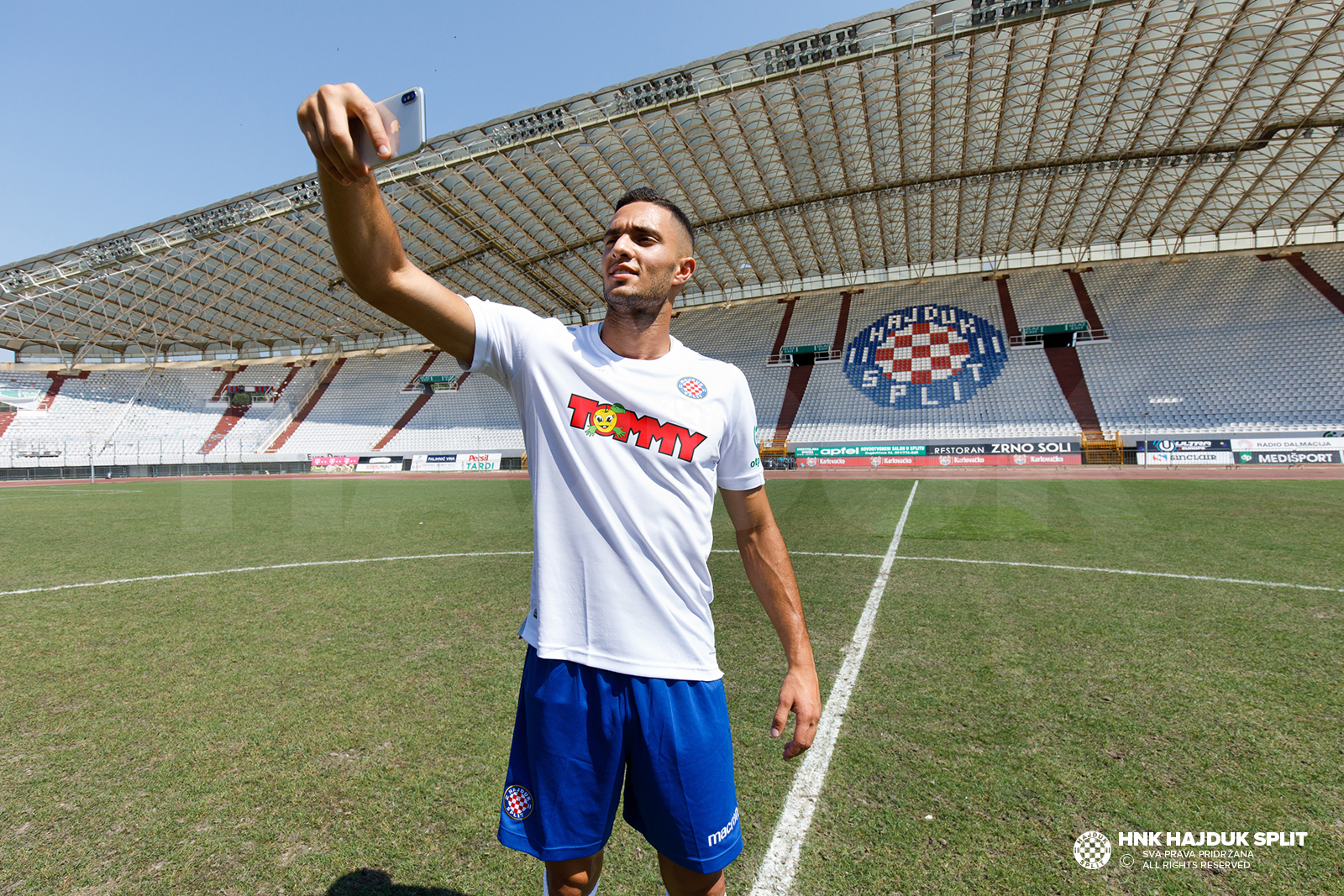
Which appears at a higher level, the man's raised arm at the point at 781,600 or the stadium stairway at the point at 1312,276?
the stadium stairway at the point at 1312,276

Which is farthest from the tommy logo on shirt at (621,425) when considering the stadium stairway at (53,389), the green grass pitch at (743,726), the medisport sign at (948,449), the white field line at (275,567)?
the stadium stairway at (53,389)

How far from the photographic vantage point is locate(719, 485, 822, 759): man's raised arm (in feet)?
5.70

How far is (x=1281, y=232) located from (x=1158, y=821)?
135 feet

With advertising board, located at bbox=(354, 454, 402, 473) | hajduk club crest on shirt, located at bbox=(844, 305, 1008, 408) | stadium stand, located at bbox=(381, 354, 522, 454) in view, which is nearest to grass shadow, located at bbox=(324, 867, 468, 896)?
hajduk club crest on shirt, located at bbox=(844, 305, 1008, 408)

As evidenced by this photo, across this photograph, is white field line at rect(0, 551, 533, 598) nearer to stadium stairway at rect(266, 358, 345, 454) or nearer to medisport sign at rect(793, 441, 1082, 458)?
medisport sign at rect(793, 441, 1082, 458)

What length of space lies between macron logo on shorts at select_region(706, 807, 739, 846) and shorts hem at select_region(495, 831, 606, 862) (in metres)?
0.27

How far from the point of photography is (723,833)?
1.55 metres

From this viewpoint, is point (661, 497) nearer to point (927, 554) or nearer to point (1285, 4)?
point (927, 554)

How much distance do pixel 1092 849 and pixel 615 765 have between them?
2091mm

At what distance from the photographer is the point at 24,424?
38156 millimetres

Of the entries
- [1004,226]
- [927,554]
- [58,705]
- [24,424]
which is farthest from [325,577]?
[24,424]

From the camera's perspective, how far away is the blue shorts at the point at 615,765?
4.90ft

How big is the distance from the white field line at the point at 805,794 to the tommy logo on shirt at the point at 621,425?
1.68 m

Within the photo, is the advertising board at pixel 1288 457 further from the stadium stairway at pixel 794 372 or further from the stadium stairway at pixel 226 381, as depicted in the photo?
the stadium stairway at pixel 226 381
